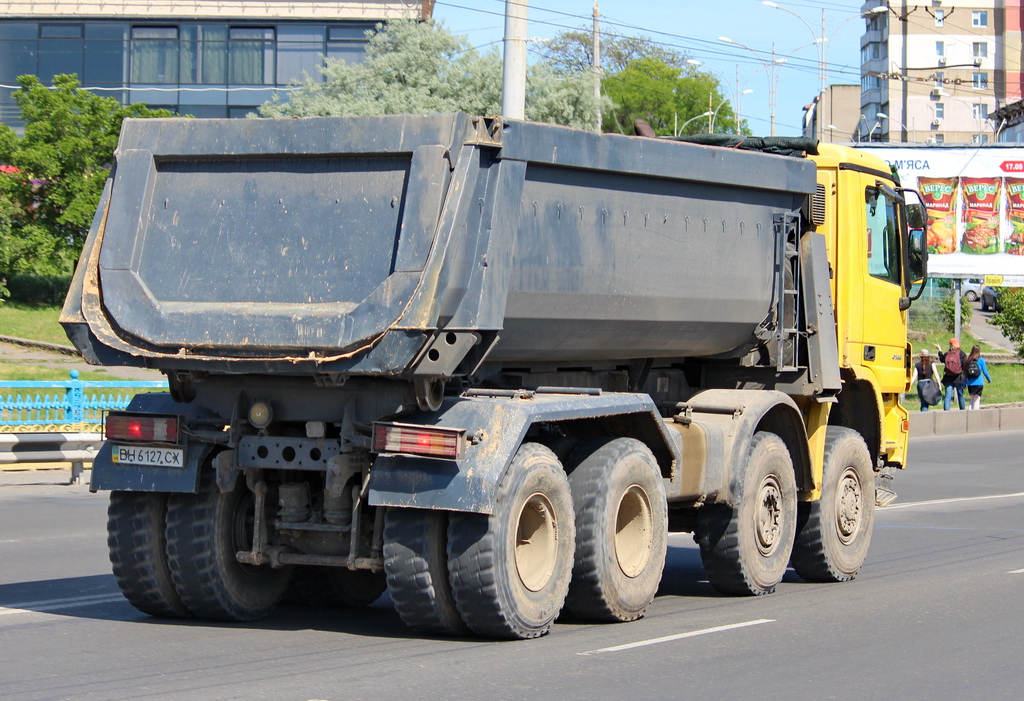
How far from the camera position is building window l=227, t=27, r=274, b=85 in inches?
1957

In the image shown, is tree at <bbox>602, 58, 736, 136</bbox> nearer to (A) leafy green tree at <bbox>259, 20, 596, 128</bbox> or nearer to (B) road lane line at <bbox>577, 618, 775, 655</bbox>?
(A) leafy green tree at <bbox>259, 20, 596, 128</bbox>

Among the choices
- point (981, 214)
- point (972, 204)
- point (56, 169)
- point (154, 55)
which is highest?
point (154, 55)

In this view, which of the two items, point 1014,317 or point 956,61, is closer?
point 1014,317

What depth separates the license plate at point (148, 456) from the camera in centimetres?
756

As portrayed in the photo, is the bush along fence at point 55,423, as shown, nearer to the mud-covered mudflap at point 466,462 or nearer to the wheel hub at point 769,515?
the wheel hub at point 769,515

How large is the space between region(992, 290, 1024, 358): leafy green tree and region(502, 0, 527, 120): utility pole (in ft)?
90.3

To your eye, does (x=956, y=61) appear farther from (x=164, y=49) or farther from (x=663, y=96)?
(x=164, y=49)

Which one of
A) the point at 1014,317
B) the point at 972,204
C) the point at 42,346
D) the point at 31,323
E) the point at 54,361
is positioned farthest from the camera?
the point at 1014,317

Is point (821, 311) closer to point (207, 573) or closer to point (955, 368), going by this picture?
point (207, 573)

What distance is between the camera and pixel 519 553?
745 centimetres

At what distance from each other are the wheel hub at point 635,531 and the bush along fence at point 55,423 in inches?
321

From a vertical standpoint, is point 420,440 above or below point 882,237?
below

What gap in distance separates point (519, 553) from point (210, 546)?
1.67 metres

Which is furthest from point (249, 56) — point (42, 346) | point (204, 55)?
point (42, 346)
